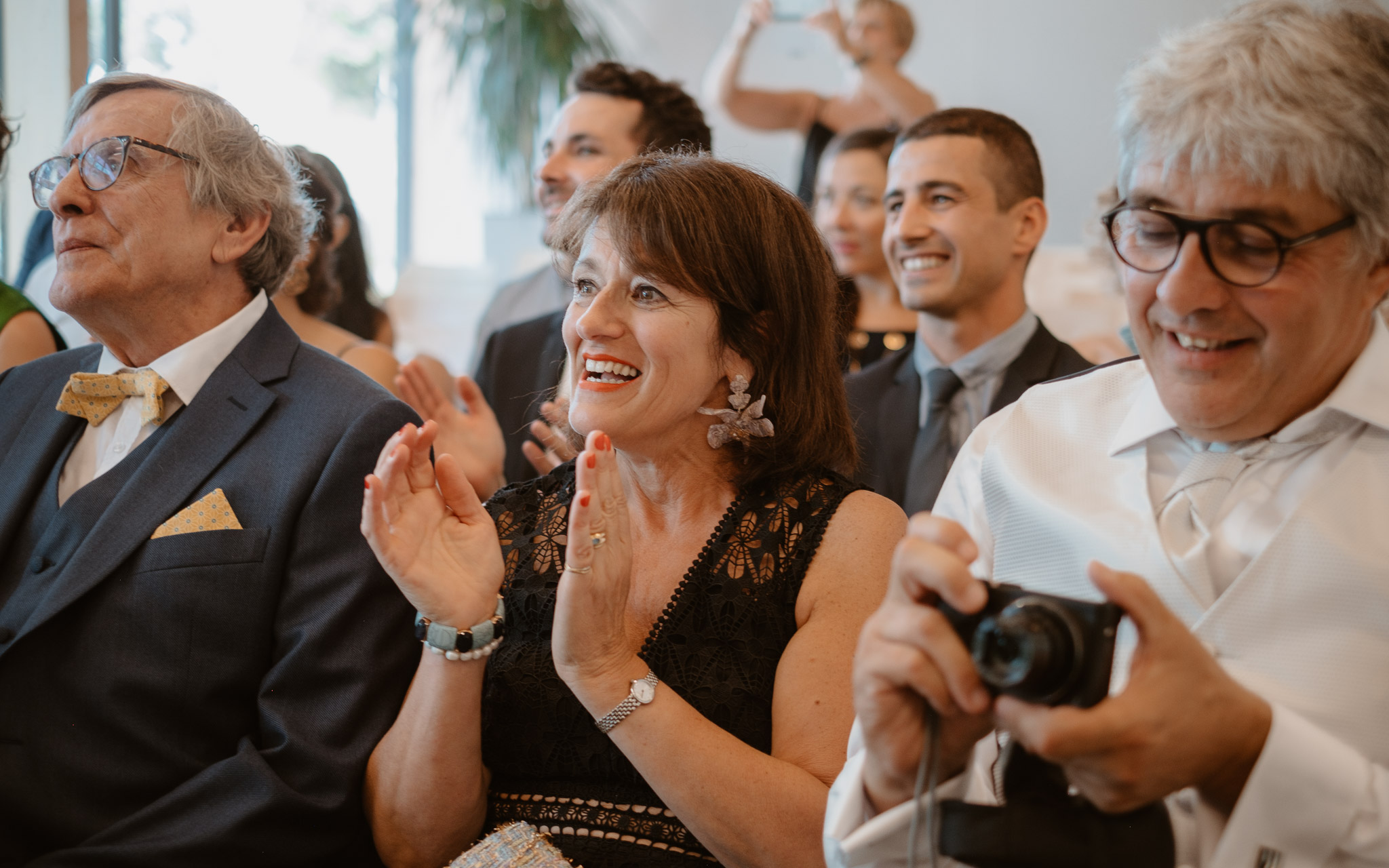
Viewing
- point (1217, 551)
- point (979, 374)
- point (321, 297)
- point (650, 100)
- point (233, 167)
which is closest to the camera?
point (1217, 551)

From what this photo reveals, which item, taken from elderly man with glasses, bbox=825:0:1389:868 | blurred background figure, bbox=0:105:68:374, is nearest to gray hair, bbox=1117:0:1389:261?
elderly man with glasses, bbox=825:0:1389:868

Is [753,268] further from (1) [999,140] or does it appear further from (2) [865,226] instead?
(2) [865,226]

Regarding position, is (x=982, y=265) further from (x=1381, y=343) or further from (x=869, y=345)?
(x=1381, y=343)

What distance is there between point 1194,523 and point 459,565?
0.93 m

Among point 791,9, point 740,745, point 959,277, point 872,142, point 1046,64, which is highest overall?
point 791,9

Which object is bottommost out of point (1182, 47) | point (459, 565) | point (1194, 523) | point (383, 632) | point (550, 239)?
point (383, 632)

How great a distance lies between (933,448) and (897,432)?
117mm

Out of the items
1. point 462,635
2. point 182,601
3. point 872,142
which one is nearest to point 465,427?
point 182,601

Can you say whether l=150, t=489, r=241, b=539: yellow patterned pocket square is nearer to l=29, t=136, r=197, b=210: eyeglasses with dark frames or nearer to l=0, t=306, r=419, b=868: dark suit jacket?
l=0, t=306, r=419, b=868: dark suit jacket

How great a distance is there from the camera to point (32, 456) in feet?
6.27

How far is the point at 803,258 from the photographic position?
1810mm

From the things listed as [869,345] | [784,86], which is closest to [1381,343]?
[869,345]

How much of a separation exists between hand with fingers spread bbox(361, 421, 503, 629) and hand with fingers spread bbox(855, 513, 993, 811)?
622 mm

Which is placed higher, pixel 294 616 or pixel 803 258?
pixel 803 258
